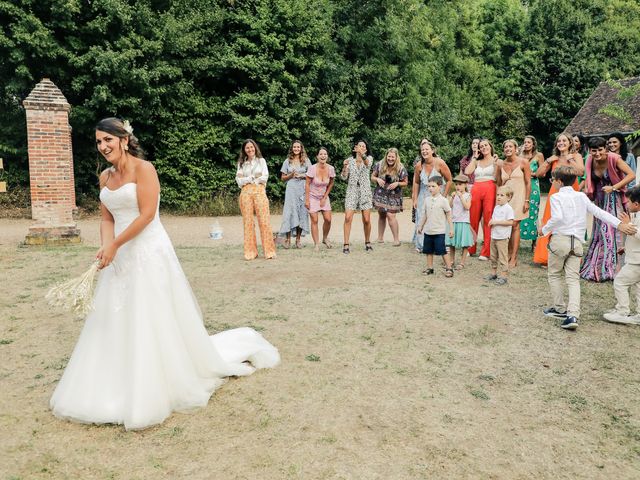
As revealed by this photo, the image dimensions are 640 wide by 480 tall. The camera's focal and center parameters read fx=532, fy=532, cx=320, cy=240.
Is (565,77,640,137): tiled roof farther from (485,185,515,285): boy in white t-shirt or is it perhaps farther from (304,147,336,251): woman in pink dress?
(485,185,515,285): boy in white t-shirt

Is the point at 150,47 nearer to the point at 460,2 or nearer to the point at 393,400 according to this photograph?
the point at 393,400

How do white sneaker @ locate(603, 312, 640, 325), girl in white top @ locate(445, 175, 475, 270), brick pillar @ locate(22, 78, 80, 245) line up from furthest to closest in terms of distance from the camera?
brick pillar @ locate(22, 78, 80, 245)
girl in white top @ locate(445, 175, 475, 270)
white sneaker @ locate(603, 312, 640, 325)

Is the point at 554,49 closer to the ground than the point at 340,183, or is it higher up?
higher up

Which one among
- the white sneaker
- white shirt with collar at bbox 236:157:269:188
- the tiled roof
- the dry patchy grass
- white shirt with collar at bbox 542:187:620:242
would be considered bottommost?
the dry patchy grass

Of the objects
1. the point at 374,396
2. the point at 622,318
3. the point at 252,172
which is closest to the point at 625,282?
the point at 622,318

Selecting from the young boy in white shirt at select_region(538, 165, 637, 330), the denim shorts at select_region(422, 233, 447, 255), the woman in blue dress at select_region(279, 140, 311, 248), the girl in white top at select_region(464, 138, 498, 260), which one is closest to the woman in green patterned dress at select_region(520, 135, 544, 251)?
the girl in white top at select_region(464, 138, 498, 260)

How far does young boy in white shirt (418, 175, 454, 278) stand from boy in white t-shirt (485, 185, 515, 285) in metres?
0.64

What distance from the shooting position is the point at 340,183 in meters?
21.4

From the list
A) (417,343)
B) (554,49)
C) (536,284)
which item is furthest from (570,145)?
(554,49)

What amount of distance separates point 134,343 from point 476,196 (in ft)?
22.6

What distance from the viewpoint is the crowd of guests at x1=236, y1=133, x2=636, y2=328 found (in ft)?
24.5

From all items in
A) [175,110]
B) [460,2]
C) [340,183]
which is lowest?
[340,183]

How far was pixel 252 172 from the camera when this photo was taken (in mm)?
9484

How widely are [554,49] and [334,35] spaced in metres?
15.8
